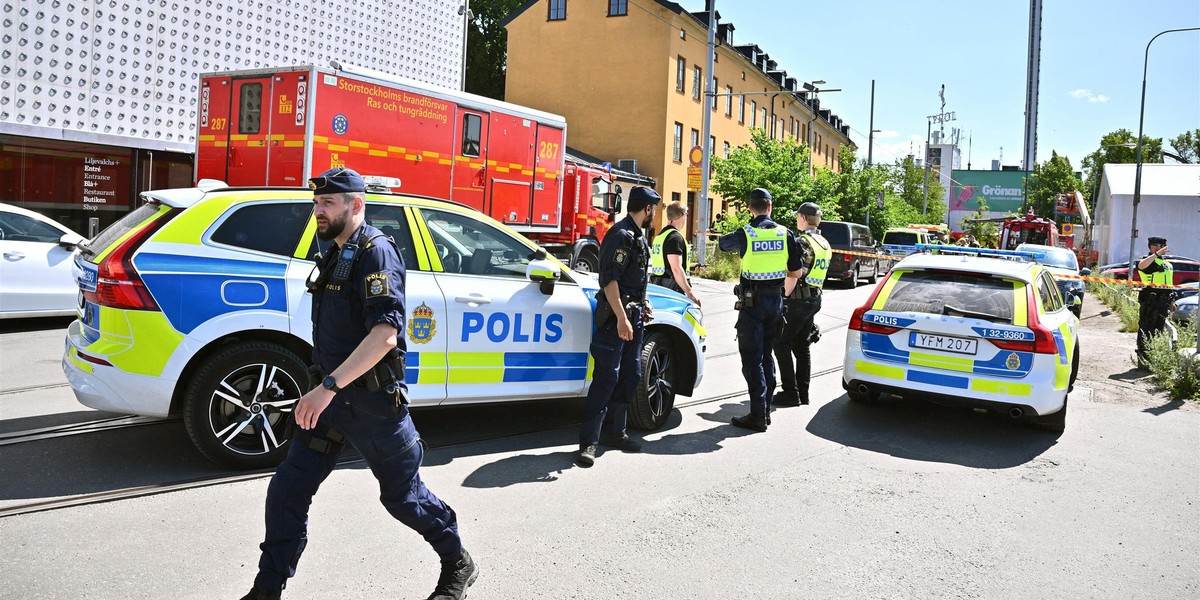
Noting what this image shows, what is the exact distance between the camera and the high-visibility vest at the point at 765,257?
7012 millimetres

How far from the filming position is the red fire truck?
11094 mm

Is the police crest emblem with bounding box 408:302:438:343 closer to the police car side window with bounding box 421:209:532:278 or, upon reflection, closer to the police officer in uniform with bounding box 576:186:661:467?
the police car side window with bounding box 421:209:532:278

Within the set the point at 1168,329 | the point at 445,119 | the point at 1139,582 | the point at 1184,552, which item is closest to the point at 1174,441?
the point at 1184,552

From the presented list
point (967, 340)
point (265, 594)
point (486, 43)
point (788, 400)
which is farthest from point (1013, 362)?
point (486, 43)

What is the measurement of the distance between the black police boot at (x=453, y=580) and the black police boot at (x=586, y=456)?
207 cm

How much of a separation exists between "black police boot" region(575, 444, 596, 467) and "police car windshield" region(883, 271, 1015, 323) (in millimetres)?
2931

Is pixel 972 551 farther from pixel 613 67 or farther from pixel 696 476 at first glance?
pixel 613 67

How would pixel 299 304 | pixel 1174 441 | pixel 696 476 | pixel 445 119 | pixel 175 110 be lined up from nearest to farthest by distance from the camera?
pixel 299 304, pixel 696 476, pixel 1174 441, pixel 445 119, pixel 175 110

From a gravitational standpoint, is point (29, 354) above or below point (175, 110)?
below

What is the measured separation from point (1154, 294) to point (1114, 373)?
65.0 inches

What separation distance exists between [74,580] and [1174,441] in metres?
7.54

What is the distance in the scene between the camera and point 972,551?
14.4ft

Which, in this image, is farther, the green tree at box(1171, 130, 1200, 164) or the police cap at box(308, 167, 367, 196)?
the green tree at box(1171, 130, 1200, 164)

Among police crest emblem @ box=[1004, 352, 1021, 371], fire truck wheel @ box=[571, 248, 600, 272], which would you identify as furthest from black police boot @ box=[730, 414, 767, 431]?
fire truck wheel @ box=[571, 248, 600, 272]
